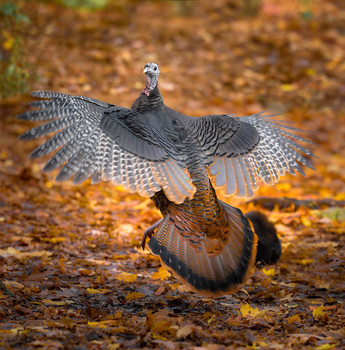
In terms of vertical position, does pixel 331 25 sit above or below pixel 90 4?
above

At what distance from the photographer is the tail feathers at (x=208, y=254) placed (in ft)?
13.9

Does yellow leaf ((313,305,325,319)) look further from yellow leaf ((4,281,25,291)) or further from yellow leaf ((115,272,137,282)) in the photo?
yellow leaf ((4,281,25,291))

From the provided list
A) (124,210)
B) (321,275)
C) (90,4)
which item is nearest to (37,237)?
(124,210)

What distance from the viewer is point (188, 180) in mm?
4527

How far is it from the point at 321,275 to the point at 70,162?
2.86 m

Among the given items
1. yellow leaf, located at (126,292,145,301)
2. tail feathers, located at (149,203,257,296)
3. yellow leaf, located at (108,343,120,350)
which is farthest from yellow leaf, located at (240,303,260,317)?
yellow leaf, located at (108,343,120,350)

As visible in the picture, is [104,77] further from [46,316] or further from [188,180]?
[46,316]

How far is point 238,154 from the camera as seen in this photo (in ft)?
17.3

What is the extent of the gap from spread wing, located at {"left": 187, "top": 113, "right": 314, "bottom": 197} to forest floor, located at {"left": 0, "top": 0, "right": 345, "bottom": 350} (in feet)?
3.34

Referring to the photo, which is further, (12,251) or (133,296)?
(12,251)

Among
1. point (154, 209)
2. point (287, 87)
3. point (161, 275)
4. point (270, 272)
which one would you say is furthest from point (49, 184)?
point (287, 87)

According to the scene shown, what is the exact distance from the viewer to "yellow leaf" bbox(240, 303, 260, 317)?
4.30m

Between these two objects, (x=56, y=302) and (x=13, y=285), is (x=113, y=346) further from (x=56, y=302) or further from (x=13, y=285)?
(x=13, y=285)

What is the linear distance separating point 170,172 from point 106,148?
62cm
